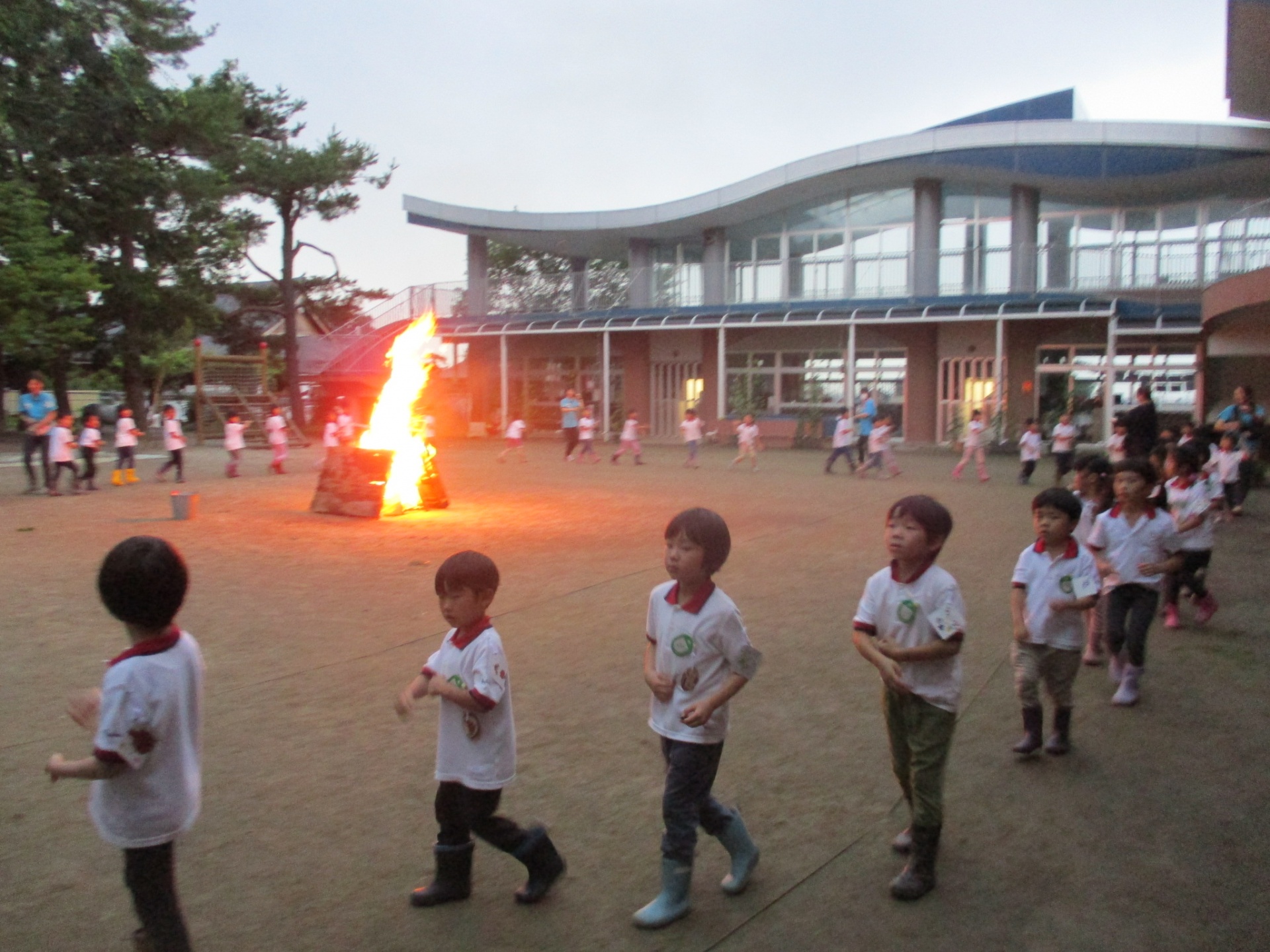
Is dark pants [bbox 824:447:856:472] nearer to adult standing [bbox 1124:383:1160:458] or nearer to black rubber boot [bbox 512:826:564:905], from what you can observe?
adult standing [bbox 1124:383:1160:458]

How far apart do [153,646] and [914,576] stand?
250 centimetres

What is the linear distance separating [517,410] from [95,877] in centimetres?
3237

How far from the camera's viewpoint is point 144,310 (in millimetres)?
30250

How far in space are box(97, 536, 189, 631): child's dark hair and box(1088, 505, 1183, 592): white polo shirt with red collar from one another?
16.3 ft

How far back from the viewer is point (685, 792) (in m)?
3.37

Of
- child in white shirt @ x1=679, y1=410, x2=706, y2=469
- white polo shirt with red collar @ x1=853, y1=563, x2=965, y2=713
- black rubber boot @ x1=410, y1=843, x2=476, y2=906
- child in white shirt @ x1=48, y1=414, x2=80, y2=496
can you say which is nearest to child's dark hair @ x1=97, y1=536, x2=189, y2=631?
black rubber boot @ x1=410, y1=843, x2=476, y2=906

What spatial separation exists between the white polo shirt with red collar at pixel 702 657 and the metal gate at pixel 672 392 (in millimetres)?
29175

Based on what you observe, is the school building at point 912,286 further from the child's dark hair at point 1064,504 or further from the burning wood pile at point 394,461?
the child's dark hair at point 1064,504

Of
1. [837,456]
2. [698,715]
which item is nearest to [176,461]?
[837,456]

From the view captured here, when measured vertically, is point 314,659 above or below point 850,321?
below

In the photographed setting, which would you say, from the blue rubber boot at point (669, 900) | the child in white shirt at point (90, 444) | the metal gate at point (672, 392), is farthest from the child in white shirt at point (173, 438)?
the metal gate at point (672, 392)

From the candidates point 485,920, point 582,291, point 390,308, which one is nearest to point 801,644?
point 485,920

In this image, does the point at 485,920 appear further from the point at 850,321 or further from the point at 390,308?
the point at 390,308

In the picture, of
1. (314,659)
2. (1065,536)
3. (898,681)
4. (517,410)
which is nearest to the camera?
(898,681)
